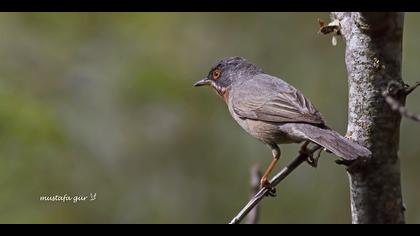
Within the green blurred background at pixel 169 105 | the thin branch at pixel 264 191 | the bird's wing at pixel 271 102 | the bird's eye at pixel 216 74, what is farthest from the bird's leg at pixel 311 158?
the green blurred background at pixel 169 105

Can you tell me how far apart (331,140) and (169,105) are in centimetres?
379

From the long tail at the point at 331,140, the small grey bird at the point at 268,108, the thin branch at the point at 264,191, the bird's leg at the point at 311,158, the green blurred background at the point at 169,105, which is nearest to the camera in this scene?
the thin branch at the point at 264,191

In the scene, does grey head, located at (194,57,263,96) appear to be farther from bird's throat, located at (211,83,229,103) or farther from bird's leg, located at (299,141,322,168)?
bird's leg, located at (299,141,322,168)

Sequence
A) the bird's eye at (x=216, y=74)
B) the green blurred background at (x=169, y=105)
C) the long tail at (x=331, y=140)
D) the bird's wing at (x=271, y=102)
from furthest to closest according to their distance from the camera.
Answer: the green blurred background at (x=169, y=105)
the bird's eye at (x=216, y=74)
the bird's wing at (x=271, y=102)
the long tail at (x=331, y=140)

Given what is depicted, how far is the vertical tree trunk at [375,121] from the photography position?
10.7 ft

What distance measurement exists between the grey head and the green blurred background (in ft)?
3.26

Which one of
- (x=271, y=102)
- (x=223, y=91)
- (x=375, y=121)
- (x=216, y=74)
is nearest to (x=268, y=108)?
(x=271, y=102)

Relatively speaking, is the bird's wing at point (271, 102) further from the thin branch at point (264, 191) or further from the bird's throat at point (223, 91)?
the thin branch at point (264, 191)

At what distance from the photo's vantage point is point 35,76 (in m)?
7.67

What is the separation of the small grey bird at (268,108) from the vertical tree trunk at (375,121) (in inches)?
21.4

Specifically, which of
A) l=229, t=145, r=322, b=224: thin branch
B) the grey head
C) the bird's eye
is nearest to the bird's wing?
the grey head

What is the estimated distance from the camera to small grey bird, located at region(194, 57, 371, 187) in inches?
197

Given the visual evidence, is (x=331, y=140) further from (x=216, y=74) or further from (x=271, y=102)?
(x=216, y=74)
